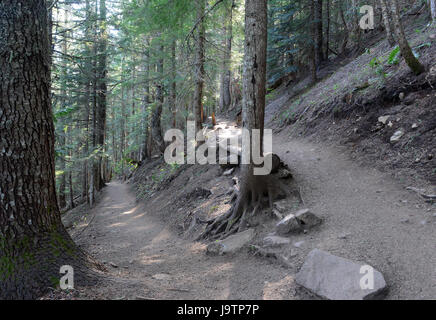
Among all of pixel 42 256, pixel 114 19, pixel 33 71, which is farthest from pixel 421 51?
pixel 114 19

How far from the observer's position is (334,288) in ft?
10.8

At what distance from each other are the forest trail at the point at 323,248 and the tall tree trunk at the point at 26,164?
2.81 feet

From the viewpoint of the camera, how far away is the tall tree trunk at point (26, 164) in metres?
3.21

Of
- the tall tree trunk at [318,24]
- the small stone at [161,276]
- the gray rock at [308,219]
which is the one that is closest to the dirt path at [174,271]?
the small stone at [161,276]

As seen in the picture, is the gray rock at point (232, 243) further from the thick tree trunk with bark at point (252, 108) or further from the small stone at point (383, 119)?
the small stone at point (383, 119)

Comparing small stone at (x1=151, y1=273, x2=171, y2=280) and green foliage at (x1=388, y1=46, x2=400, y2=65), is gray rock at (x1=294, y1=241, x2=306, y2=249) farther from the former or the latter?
green foliage at (x1=388, y1=46, x2=400, y2=65)

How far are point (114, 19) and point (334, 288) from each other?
1590 centimetres

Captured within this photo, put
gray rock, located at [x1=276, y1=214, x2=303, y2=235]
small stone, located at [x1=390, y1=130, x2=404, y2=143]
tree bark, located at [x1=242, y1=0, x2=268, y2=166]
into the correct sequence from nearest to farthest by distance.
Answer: gray rock, located at [x1=276, y1=214, x2=303, y2=235] < tree bark, located at [x1=242, y1=0, x2=268, y2=166] < small stone, located at [x1=390, y1=130, x2=404, y2=143]

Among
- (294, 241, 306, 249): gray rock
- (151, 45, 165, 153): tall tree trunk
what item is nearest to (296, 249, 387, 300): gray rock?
(294, 241, 306, 249): gray rock

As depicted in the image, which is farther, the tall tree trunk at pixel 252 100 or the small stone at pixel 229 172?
the small stone at pixel 229 172

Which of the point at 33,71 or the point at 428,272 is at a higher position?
the point at 33,71

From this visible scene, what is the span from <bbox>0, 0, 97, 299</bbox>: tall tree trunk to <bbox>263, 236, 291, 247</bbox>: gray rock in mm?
3055

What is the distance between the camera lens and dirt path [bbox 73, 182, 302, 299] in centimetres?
374
